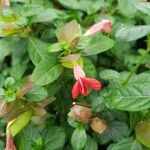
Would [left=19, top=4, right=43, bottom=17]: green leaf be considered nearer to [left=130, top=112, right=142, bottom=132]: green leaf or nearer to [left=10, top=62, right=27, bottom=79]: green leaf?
[left=10, top=62, right=27, bottom=79]: green leaf

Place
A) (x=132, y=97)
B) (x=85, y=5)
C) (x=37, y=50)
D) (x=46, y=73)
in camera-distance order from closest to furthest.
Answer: (x=132, y=97) < (x=46, y=73) < (x=37, y=50) < (x=85, y=5)

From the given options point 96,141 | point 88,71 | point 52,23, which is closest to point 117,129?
point 96,141

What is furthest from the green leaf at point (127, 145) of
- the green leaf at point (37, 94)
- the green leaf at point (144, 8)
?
the green leaf at point (144, 8)

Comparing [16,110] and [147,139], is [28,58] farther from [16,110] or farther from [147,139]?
[147,139]

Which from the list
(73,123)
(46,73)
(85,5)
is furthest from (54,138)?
(85,5)

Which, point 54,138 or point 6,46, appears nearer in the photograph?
point 54,138

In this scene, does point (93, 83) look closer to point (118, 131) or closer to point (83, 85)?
point (83, 85)

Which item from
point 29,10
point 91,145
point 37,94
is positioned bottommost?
point 91,145
